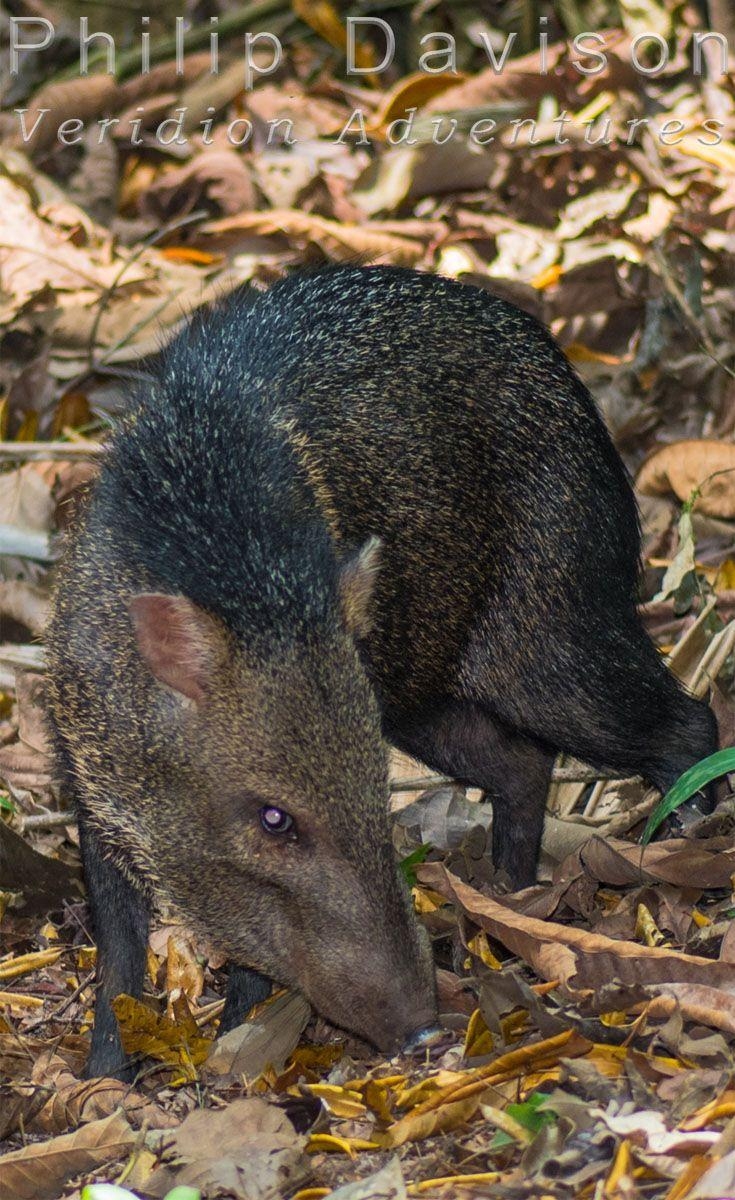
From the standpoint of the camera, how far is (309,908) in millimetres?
3459

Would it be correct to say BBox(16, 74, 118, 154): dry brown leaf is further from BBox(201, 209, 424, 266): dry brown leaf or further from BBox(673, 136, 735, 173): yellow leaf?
BBox(673, 136, 735, 173): yellow leaf

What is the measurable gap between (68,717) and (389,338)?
1369mm

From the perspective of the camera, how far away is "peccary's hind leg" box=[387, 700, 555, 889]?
4574 mm

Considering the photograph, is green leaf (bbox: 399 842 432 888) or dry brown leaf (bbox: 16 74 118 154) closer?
green leaf (bbox: 399 842 432 888)

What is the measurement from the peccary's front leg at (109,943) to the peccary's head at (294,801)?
0.48 m

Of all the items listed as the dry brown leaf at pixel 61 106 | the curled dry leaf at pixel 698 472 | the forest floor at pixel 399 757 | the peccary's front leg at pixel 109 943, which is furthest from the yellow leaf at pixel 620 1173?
the dry brown leaf at pixel 61 106

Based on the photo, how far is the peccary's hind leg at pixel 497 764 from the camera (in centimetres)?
457

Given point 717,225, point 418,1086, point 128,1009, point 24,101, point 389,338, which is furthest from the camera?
point 24,101

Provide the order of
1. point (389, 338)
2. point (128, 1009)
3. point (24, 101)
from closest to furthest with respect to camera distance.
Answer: point (128, 1009), point (389, 338), point (24, 101)

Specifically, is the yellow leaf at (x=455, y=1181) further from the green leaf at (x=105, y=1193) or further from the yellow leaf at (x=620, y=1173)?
the green leaf at (x=105, y=1193)

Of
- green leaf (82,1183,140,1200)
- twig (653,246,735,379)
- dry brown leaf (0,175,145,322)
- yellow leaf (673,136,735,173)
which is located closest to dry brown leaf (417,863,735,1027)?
green leaf (82,1183,140,1200)

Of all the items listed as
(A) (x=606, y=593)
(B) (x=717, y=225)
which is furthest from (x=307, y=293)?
(B) (x=717, y=225)

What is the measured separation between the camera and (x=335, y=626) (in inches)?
139

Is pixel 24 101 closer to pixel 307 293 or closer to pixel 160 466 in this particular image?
pixel 307 293
